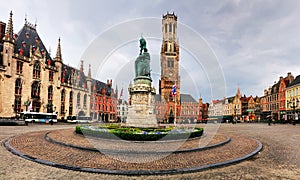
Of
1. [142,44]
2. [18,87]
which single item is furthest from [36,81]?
[142,44]

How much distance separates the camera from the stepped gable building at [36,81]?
39.9 meters

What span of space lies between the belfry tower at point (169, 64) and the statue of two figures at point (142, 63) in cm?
6906

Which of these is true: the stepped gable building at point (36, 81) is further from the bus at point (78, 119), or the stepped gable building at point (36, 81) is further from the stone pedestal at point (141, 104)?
the stone pedestal at point (141, 104)

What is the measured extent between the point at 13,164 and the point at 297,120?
195ft

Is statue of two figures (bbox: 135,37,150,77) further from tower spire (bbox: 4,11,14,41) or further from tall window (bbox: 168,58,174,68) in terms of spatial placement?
tall window (bbox: 168,58,174,68)

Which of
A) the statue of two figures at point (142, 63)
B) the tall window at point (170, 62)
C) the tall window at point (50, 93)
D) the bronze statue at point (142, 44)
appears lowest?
the tall window at point (50, 93)

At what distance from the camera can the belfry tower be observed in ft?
311

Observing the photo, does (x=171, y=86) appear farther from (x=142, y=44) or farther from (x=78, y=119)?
(x=142, y=44)

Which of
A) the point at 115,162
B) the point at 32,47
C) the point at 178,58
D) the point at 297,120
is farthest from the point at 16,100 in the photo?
the point at 178,58

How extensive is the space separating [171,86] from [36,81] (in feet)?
217

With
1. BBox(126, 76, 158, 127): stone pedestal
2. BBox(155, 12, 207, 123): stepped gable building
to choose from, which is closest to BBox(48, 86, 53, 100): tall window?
BBox(126, 76, 158, 127): stone pedestal

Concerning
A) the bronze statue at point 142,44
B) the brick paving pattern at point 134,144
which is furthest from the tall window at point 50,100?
the brick paving pattern at point 134,144

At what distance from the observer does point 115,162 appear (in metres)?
8.34

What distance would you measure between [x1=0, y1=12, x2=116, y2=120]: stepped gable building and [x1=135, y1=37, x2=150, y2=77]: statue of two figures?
88.6 feet
